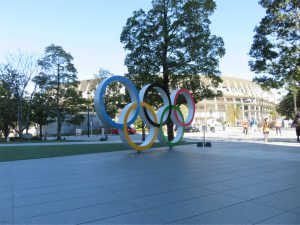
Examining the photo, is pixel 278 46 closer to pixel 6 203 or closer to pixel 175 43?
pixel 175 43

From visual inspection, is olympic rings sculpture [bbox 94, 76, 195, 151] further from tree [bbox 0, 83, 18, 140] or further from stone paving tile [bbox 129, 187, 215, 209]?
tree [bbox 0, 83, 18, 140]

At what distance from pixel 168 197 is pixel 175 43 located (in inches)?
586

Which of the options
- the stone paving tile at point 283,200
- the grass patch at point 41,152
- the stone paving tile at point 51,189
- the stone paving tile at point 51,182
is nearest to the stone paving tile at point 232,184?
the stone paving tile at point 283,200

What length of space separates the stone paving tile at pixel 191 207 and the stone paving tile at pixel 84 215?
0.49 m

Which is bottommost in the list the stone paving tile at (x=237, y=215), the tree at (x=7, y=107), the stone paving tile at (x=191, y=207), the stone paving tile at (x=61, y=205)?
the stone paving tile at (x=237, y=215)

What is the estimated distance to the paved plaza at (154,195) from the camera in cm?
398

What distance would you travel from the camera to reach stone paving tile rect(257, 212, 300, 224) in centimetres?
369

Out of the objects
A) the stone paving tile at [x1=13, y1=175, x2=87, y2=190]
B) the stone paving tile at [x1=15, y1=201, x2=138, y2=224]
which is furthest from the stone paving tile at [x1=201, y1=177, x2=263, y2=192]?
the stone paving tile at [x1=13, y1=175, x2=87, y2=190]

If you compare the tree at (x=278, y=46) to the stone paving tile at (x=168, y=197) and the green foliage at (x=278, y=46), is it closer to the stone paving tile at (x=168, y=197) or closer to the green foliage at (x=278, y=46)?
the green foliage at (x=278, y=46)

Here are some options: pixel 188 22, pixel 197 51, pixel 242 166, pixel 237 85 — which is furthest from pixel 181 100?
pixel 237 85

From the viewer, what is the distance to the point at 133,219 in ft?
12.9

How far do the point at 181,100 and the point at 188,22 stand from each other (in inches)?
217

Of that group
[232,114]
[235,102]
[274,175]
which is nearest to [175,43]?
[274,175]

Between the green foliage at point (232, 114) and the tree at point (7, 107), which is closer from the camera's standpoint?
the tree at point (7, 107)
